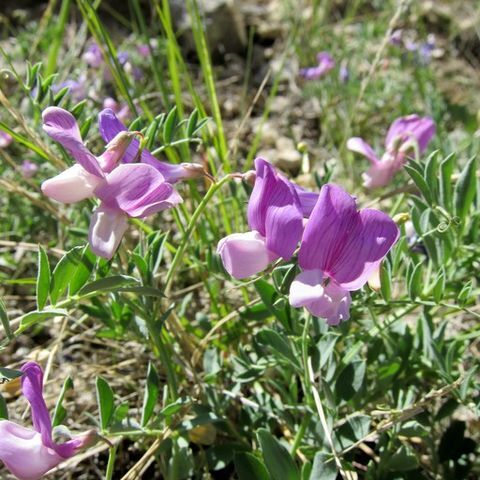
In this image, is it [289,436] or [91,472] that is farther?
[91,472]

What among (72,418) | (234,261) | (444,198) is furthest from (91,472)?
(444,198)

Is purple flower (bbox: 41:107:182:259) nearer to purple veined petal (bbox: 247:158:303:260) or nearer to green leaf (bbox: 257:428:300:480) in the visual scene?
purple veined petal (bbox: 247:158:303:260)

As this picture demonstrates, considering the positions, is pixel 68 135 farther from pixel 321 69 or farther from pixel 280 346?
pixel 321 69

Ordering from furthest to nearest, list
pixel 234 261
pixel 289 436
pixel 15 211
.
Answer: pixel 15 211 → pixel 289 436 → pixel 234 261

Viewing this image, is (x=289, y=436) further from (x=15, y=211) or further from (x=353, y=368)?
(x=15, y=211)

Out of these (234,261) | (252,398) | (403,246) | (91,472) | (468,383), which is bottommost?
(91,472)

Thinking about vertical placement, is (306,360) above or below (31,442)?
below

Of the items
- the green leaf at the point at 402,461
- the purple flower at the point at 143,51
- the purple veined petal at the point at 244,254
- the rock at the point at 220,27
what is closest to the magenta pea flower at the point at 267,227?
the purple veined petal at the point at 244,254

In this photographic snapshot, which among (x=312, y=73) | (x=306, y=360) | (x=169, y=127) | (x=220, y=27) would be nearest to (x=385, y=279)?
(x=306, y=360)
